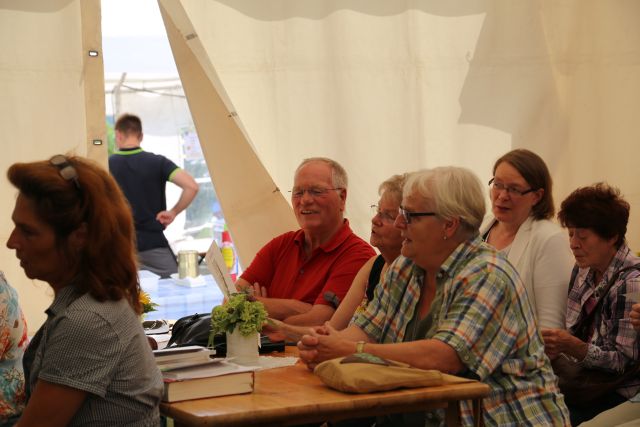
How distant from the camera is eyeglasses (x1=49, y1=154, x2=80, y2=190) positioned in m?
2.18

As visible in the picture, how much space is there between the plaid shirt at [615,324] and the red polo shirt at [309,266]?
Result: 975mm

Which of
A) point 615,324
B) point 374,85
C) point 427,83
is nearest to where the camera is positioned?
point 615,324

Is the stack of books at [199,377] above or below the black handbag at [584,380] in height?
above

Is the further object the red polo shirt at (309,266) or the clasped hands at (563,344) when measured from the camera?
the red polo shirt at (309,266)

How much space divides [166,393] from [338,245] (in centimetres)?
177

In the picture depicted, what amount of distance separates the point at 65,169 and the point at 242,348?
1059mm

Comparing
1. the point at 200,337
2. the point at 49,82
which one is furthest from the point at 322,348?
the point at 49,82

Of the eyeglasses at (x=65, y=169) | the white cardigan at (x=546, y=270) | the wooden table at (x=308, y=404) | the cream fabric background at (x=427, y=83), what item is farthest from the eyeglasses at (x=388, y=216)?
the eyeglasses at (x=65, y=169)

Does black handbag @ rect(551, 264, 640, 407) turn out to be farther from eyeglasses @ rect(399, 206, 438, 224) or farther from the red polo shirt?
eyeglasses @ rect(399, 206, 438, 224)

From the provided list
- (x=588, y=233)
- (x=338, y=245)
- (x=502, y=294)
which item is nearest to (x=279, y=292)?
(x=338, y=245)

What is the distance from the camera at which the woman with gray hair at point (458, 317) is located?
2.66m

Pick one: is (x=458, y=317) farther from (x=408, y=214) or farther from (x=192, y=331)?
(x=192, y=331)

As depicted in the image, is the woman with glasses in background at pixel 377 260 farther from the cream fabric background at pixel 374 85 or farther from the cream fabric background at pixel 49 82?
the cream fabric background at pixel 49 82

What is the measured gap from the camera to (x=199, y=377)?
2.49m
